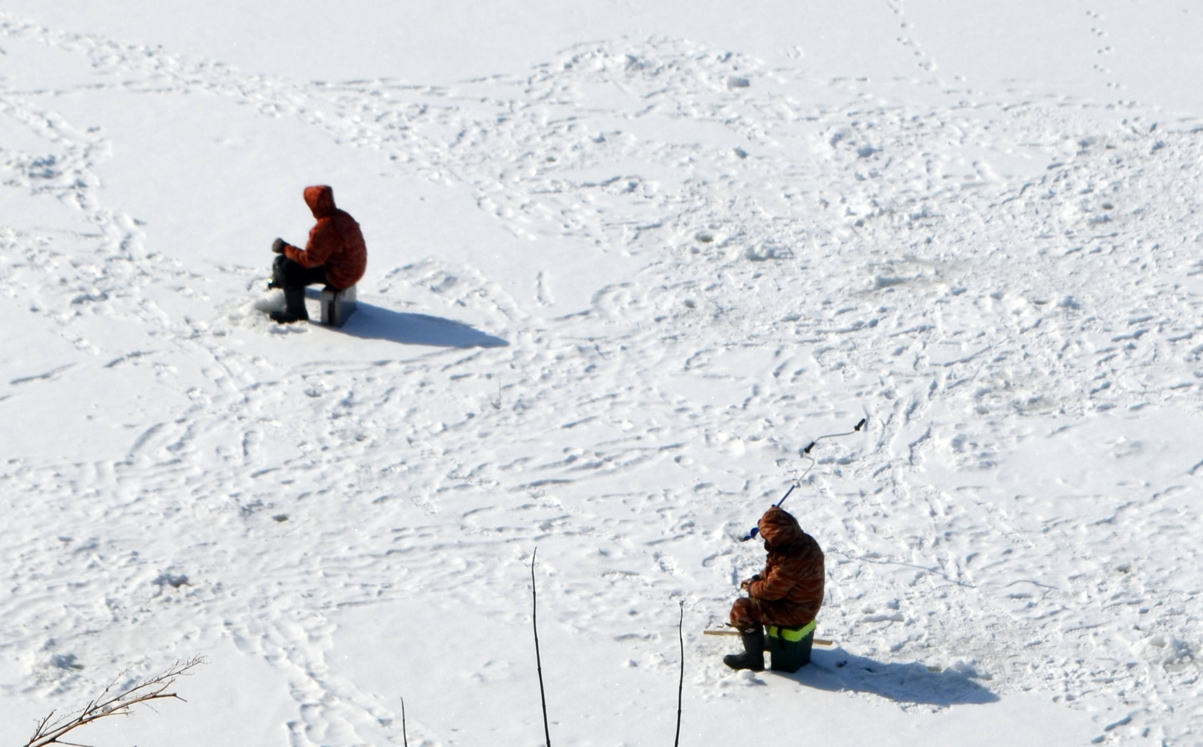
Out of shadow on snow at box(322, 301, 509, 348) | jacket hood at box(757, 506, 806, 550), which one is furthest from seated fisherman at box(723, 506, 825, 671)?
shadow on snow at box(322, 301, 509, 348)

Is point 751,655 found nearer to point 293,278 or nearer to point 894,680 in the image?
point 894,680

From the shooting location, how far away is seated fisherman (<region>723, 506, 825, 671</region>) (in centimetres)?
664

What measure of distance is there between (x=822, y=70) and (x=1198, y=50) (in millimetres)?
3996

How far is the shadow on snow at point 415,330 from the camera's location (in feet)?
33.7

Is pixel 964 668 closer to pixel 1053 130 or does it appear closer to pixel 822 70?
pixel 1053 130

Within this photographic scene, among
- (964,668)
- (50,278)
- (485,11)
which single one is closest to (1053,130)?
(485,11)

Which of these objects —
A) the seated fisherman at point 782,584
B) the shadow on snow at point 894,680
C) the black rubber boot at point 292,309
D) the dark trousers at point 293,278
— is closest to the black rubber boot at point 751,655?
the seated fisherman at point 782,584

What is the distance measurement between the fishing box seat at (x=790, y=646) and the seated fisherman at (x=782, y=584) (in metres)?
0.05

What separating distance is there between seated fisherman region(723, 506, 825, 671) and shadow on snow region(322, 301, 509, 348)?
13.0ft

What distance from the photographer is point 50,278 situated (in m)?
10.7

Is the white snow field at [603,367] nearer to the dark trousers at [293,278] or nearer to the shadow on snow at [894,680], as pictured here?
the shadow on snow at [894,680]

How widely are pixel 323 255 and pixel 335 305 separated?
43 centimetres

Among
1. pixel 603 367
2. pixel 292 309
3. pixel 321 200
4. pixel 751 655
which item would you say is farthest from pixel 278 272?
pixel 751 655

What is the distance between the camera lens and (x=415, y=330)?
1042cm
